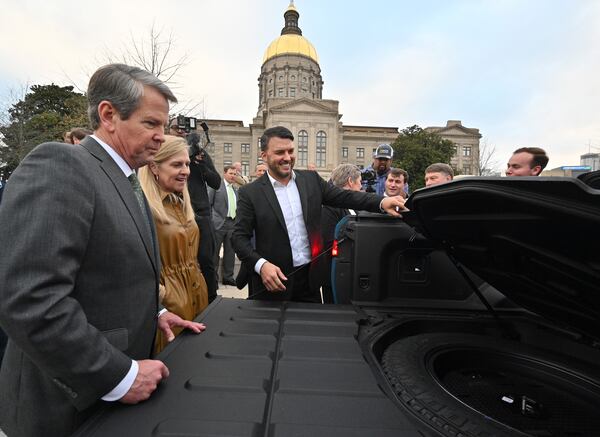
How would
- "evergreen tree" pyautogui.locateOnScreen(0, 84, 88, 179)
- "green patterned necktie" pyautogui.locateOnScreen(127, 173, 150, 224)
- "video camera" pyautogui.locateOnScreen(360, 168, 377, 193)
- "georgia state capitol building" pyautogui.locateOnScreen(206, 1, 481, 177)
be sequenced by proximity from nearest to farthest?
"green patterned necktie" pyautogui.locateOnScreen(127, 173, 150, 224), "video camera" pyautogui.locateOnScreen(360, 168, 377, 193), "evergreen tree" pyautogui.locateOnScreen(0, 84, 88, 179), "georgia state capitol building" pyautogui.locateOnScreen(206, 1, 481, 177)

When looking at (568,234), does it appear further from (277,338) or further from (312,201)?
(312,201)

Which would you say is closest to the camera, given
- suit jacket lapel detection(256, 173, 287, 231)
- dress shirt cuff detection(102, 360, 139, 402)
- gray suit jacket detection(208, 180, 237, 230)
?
dress shirt cuff detection(102, 360, 139, 402)

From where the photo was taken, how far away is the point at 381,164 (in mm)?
5668

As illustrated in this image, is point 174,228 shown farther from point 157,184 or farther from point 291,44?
point 291,44

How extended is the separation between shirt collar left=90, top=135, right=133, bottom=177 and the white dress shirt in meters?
1.46

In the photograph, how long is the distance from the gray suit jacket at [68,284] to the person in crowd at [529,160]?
150 inches

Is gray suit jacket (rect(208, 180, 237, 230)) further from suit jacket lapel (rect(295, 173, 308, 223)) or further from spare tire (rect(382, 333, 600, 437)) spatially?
spare tire (rect(382, 333, 600, 437))

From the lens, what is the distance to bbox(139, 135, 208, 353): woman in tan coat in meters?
2.18

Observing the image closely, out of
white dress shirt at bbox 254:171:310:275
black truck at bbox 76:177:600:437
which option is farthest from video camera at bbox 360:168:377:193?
black truck at bbox 76:177:600:437

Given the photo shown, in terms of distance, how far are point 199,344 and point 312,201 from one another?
1602 millimetres

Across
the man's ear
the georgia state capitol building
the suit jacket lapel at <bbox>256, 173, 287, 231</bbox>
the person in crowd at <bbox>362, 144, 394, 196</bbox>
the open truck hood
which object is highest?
the georgia state capitol building

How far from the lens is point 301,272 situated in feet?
8.95

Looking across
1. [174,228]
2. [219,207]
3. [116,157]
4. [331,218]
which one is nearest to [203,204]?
[331,218]

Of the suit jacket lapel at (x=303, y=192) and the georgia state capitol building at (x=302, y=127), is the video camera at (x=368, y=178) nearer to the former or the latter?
the suit jacket lapel at (x=303, y=192)
